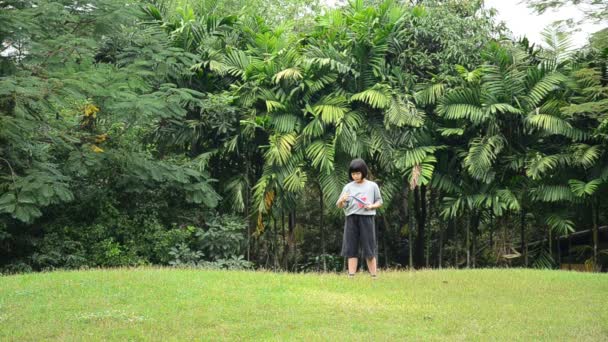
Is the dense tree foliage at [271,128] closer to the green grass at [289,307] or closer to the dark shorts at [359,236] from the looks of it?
the green grass at [289,307]

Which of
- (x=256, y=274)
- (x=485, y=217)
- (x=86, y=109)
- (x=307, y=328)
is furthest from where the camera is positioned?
(x=485, y=217)

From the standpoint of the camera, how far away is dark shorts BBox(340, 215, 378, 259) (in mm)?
11633

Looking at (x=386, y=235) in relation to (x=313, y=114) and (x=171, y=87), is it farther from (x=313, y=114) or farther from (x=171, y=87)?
(x=171, y=87)

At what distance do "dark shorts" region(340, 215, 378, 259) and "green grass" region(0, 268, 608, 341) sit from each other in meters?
0.43

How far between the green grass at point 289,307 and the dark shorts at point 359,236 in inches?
16.9

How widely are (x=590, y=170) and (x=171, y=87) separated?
8.55 meters

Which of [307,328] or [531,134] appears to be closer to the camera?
[307,328]

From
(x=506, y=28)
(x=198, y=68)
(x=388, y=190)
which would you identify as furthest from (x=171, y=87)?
(x=506, y=28)

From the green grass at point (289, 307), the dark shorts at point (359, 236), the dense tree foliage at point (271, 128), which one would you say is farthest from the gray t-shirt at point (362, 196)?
the dense tree foliage at point (271, 128)

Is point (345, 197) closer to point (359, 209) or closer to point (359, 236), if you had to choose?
point (359, 209)

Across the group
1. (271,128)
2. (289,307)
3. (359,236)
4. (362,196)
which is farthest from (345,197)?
(271,128)

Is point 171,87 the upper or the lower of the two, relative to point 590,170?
upper

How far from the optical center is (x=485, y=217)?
61.3 ft

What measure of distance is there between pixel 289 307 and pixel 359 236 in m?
2.77
